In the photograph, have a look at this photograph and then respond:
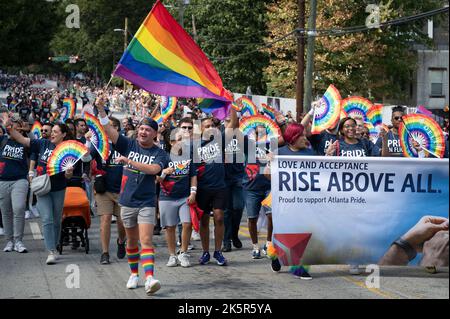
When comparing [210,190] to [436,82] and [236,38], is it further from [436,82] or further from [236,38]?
[436,82]

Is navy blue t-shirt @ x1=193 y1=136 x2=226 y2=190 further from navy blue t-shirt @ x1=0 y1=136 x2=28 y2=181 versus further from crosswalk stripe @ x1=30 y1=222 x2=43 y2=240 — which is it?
crosswalk stripe @ x1=30 y1=222 x2=43 y2=240

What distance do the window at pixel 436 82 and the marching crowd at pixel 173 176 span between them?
41163mm

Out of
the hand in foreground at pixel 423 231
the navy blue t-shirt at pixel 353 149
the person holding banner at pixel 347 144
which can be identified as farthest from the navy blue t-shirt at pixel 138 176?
the hand in foreground at pixel 423 231

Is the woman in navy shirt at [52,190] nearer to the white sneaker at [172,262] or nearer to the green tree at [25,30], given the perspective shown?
the white sneaker at [172,262]

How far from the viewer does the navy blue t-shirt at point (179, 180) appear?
38.4 feet

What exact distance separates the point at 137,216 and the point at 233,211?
3530mm

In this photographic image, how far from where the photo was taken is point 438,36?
5594 cm

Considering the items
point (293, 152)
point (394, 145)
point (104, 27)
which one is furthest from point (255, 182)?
point (104, 27)

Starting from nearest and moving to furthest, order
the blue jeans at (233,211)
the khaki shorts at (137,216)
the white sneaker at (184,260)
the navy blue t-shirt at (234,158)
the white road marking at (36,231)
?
the khaki shorts at (137,216), the white sneaker at (184,260), the navy blue t-shirt at (234,158), the blue jeans at (233,211), the white road marking at (36,231)

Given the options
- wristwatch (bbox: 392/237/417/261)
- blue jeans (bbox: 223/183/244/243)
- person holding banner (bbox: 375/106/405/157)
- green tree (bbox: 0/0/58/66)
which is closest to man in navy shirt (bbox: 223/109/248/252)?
blue jeans (bbox: 223/183/244/243)

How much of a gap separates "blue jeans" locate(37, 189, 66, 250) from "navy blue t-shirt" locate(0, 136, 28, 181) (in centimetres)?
114

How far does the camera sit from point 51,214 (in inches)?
475

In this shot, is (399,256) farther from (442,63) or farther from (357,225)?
(442,63)

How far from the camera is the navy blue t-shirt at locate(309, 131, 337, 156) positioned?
11.9 m
